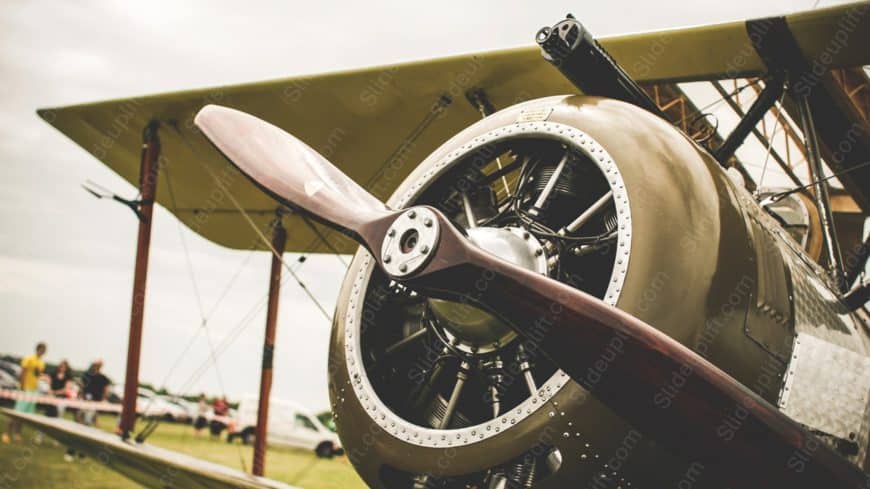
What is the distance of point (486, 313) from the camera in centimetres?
204

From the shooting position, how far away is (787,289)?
2.17 m

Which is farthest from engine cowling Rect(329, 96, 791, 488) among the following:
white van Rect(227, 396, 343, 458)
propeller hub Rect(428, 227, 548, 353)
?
white van Rect(227, 396, 343, 458)

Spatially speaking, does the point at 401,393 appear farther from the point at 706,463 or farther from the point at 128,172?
the point at 128,172

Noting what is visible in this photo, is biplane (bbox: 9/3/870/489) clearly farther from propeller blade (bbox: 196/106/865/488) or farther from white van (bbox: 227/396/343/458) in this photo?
white van (bbox: 227/396/343/458)

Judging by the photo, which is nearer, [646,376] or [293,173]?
[646,376]

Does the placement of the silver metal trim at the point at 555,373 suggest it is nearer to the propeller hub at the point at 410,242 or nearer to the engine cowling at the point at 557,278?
the engine cowling at the point at 557,278

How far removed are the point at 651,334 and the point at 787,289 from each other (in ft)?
2.79

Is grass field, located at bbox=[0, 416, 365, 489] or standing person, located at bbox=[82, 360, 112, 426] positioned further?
standing person, located at bbox=[82, 360, 112, 426]

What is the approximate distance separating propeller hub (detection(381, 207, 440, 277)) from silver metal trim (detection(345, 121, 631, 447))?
1.71ft

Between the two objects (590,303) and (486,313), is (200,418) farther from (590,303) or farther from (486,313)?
(590,303)

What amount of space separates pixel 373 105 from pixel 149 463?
2.85 m

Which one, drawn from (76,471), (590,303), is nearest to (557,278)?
(590,303)

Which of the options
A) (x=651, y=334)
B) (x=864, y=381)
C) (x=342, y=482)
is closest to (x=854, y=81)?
(x=864, y=381)

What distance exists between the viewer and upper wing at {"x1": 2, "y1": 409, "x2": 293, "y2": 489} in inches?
159
